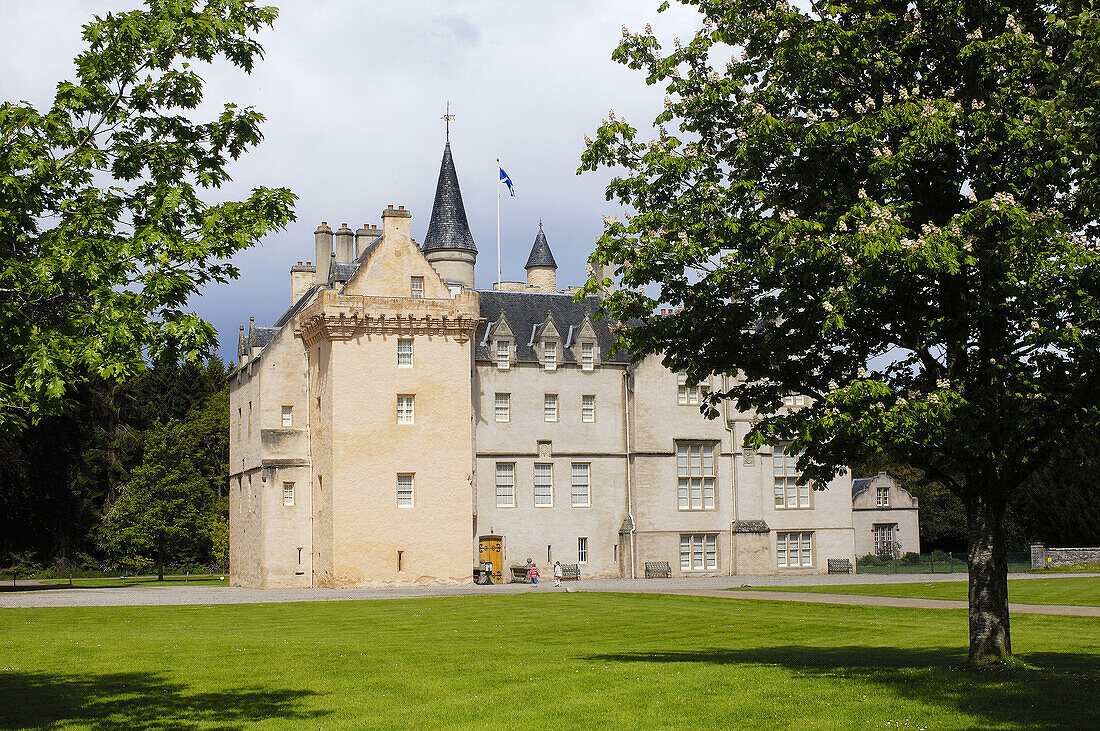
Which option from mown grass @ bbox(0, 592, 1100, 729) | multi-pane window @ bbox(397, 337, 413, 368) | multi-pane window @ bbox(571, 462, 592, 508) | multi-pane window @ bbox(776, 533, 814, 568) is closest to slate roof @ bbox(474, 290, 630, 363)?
multi-pane window @ bbox(571, 462, 592, 508)

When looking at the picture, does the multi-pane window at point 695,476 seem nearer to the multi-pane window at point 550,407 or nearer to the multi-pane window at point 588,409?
the multi-pane window at point 588,409

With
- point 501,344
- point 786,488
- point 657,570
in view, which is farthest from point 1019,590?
point 501,344

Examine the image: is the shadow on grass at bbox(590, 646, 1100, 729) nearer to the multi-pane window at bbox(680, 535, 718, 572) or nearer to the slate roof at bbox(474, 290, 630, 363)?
the multi-pane window at bbox(680, 535, 718, 572)

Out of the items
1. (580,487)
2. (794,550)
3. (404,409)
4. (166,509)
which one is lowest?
(794,550)

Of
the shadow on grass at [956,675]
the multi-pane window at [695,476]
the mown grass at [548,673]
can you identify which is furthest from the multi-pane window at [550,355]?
the shadow on grass at [956,675]

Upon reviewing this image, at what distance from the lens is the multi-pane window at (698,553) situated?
6147 cm

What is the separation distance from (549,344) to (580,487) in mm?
7512

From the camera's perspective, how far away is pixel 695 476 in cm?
6203

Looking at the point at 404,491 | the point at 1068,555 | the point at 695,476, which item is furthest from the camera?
the point at 695,476

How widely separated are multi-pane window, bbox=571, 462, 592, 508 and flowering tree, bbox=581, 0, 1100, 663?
42.3m

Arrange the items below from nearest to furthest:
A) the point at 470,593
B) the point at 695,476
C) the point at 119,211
A: the point at 119,211
the point at 470,593
the point at 695,476

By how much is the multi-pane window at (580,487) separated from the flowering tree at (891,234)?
139ft

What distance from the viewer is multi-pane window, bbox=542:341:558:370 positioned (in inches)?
2382

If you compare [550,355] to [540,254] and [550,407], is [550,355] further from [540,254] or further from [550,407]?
[540,254]
